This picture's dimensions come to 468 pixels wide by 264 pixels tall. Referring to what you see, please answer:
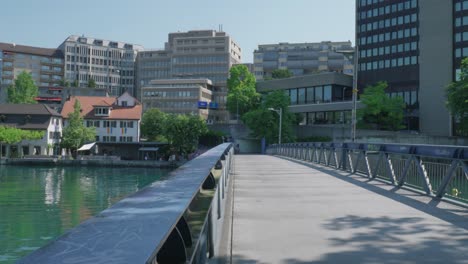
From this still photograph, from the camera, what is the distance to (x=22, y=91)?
115m

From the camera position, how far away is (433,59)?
7950 centimetres

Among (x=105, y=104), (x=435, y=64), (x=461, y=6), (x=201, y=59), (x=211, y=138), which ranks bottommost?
(x=211, y=138)

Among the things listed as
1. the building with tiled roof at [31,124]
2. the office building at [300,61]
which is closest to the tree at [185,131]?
the building with tiled roof at [31,124]

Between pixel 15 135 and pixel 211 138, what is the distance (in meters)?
32.2

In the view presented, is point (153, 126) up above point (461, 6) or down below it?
below

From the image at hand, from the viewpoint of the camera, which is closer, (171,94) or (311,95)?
(311,95)

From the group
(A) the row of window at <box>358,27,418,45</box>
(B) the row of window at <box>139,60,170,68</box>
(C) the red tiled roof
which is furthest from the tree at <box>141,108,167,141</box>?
(B) the row of window at <box>139,60,170,68</box>

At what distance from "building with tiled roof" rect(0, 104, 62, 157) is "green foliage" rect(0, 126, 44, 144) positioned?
2.22 meters

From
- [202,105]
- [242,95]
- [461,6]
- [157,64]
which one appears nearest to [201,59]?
[157,64]

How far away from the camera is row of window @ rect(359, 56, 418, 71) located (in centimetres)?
8756

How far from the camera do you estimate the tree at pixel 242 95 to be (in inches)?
3585

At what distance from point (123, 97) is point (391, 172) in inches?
3280

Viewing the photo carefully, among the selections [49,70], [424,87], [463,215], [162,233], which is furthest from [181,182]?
[49,70]

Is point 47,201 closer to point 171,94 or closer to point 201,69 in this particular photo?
point 171,94
